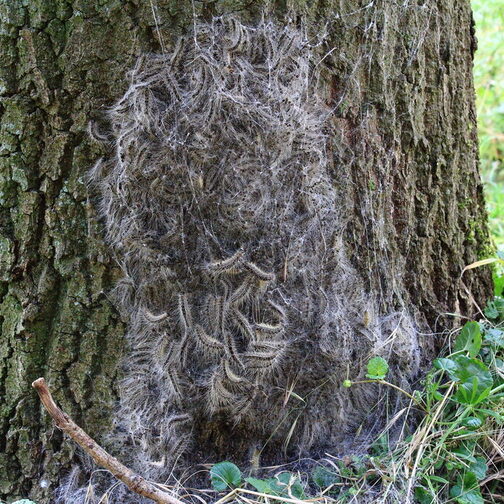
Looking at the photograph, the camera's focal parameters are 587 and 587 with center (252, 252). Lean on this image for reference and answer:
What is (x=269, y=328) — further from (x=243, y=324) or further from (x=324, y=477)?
(x=324, y=477)

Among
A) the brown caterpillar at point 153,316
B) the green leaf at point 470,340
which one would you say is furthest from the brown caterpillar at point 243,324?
the green leaf at point 470,340

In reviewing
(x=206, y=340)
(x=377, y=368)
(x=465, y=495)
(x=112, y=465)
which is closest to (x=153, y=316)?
(x=206, y=340)

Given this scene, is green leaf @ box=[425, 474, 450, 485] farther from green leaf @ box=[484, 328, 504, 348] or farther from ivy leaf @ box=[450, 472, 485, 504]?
green leaf @ box=[484, 328, 504, 348]

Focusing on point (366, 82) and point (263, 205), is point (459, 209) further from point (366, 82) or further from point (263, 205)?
point (263, 205)

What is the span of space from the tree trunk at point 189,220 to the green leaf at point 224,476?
0.12 metres

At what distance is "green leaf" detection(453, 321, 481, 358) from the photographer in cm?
202

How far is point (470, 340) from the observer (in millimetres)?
2051

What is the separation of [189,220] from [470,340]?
1.07 metres

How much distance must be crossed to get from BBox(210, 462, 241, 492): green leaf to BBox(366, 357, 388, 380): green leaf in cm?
52

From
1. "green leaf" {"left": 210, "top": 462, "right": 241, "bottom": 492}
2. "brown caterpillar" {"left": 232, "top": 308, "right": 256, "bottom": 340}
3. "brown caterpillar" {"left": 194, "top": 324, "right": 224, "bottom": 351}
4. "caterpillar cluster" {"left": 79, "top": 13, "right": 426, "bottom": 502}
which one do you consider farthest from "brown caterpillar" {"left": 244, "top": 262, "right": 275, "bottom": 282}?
"green leaf" {"left": 210, "top": 462, "right": 241, "bottom": 492}

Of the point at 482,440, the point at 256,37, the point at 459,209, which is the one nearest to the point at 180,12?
the point at 256,37

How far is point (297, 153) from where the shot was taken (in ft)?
6.03

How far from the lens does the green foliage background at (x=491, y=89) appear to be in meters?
5.01

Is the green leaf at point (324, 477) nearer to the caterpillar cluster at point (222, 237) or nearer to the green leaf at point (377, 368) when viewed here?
the caterpillar cluster at point (222, 237)
